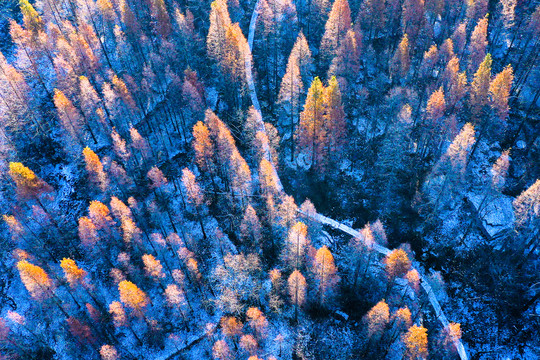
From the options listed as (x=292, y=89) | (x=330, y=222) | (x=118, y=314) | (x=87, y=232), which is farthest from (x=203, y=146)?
(x=118, y=314)

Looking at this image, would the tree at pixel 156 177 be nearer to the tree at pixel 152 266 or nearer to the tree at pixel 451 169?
the tree at pixel 152 266

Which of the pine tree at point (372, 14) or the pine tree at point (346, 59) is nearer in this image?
the pine tree at point (346, 59)

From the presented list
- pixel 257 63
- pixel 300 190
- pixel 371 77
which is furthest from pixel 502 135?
pixel 257 63

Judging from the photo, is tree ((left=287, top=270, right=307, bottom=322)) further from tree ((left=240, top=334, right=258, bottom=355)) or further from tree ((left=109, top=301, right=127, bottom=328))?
tree ((left=109, top=301, right=127, bottom=328))

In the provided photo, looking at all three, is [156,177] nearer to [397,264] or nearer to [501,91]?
[397,264]

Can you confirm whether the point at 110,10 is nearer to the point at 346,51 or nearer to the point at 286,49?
the point at 286,49

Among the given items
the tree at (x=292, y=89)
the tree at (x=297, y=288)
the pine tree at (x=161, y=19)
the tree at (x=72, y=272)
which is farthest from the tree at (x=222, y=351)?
the pine tree at (x=161, y=19)

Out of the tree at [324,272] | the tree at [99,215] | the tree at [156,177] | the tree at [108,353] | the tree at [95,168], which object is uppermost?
the tree at [156,177]
